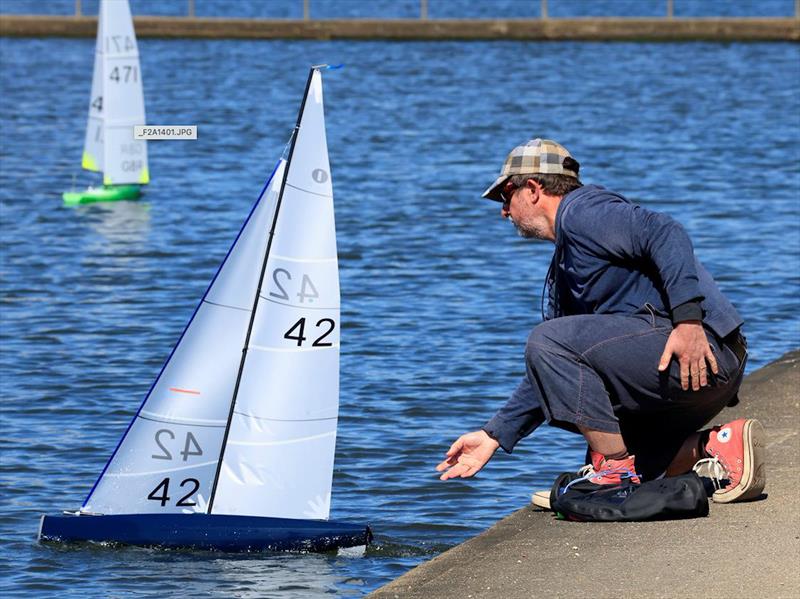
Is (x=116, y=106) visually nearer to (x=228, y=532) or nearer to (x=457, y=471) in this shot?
(x=228, y=532)

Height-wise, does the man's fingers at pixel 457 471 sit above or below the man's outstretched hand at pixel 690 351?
below

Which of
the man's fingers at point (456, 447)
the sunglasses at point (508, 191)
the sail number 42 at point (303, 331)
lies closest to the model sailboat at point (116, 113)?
the sail number 42 at point (303, 331)

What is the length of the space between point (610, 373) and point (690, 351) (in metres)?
0.34

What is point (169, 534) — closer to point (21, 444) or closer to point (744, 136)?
point (21, 444)

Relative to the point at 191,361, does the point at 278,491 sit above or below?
below

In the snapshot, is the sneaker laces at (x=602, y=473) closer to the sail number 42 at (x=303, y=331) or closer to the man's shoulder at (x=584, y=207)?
the man's shoulder at (x=584, y=207)

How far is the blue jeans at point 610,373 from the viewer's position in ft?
21.3

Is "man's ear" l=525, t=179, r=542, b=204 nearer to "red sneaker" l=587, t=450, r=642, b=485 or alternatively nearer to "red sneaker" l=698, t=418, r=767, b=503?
"red sneaker" l=587, t=450, r=642, b=485

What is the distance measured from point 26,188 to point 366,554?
17.2m

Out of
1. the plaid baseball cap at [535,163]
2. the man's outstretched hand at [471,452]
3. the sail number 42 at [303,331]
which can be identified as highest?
the plaid baseball cap at [535,163]

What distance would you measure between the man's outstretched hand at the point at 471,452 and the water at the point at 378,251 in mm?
1131

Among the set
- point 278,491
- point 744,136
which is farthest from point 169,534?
point 744,136

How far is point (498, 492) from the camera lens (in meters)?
9.98

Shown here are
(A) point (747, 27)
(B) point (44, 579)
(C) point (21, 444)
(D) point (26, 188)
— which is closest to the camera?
(B) point (44, 579)
